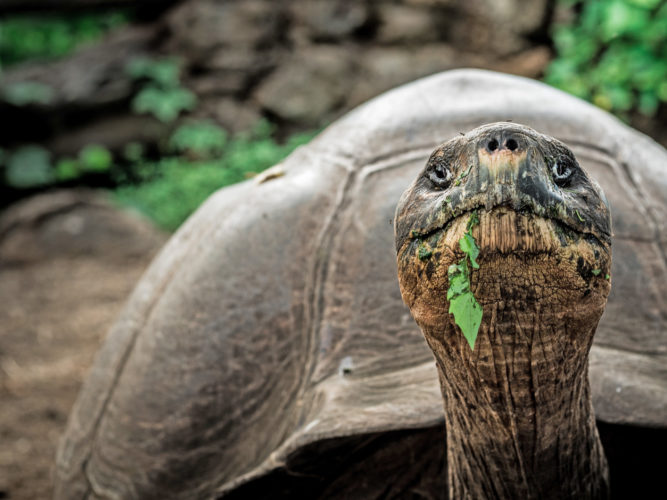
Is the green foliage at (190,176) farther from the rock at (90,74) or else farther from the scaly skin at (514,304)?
the scaly skin at (514,304)

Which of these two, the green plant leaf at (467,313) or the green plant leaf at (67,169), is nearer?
the green plant leaf at (467,313)

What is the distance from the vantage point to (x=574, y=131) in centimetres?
200

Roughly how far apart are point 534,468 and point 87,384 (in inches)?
61.8

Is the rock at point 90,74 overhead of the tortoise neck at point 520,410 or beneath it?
overhead

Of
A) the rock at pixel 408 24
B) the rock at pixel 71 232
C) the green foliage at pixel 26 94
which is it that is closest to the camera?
the rock at pixel 71 232

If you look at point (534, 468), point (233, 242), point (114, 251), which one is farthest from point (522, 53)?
point (534, 468)

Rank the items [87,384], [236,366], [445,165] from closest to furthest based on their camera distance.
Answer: [445,165] → [236,366] → [87,384]

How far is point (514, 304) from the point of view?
47.4 inches

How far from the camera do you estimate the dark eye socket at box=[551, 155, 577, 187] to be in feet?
3.94

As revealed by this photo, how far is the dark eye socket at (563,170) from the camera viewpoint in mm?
1200

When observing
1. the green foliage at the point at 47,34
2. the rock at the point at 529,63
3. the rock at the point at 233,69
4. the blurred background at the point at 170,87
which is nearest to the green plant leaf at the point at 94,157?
the blurred background at the point at 170,87

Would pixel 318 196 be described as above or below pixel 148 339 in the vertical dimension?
above

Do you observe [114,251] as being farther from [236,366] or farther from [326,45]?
[236,366]

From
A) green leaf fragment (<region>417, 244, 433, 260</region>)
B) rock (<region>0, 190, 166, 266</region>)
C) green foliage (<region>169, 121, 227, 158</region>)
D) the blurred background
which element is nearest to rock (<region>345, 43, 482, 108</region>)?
the blurred background
